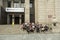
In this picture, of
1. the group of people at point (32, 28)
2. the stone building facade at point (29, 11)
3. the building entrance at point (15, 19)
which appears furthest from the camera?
the building entrance at point (15, 19)

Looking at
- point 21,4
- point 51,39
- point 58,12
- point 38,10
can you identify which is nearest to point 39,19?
point 38,10

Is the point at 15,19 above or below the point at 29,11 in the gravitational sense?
below

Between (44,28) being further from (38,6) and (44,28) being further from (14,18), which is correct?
(14,18)

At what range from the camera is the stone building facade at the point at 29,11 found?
31656 millimetres

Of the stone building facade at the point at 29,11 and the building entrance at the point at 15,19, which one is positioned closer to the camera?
the stone building facade at the point at 29,11

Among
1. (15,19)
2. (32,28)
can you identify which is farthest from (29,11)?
(32,28)

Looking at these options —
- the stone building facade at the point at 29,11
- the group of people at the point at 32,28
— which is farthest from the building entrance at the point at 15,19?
the group of people at the point at 32,28

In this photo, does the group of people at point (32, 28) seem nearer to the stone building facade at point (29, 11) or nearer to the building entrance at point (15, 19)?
the stone building facade at point (29, 11)

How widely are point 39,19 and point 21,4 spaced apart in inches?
515

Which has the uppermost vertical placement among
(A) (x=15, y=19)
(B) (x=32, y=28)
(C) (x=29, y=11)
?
(C) (x=29, y=11)

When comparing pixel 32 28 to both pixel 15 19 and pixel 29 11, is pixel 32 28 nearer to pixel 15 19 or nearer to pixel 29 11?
pixel 29 11

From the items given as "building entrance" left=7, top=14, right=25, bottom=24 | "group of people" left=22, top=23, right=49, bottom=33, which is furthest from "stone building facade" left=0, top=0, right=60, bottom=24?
"group of people" left=22, top=23, right=49, bottom=33

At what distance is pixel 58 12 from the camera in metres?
31.5

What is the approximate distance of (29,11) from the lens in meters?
35.5
